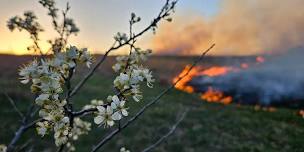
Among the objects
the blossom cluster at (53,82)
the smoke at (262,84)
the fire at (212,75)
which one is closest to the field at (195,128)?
the fire at (212,75)

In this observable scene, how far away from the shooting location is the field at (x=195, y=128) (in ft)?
63.9

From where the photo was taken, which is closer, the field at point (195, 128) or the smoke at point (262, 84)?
the field at point (195, 128)

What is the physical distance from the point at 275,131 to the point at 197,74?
61.5 feet

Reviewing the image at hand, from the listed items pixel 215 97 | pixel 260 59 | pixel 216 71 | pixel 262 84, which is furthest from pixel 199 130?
pixel 260 59

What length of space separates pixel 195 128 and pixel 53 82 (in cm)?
1882

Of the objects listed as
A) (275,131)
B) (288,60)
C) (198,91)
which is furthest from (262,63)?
(275,131)

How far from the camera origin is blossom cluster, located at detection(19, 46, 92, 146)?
10.9ft

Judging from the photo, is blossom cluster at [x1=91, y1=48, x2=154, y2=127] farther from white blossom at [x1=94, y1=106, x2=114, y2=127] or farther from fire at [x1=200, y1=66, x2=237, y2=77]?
fire at [x1=200, y1=66, x2=237, y2=77]

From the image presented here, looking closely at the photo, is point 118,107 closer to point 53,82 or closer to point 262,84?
point 53,82

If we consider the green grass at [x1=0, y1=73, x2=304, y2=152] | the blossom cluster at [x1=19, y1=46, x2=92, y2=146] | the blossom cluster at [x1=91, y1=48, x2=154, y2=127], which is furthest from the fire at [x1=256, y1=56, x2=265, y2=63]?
the blossom cluster at [x1=19, y1=46, x2=92, y2=146]

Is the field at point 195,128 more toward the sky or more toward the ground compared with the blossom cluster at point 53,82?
more toward the ground

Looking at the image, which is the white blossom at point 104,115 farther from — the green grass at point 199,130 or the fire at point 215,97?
the fire at point 215,97

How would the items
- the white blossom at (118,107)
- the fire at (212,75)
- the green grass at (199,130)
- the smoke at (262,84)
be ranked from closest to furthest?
the white blossom at (118,107), the green grass at (199,130), the smoke at (262,84), the fire at (212,75)

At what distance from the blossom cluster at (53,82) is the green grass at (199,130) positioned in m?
15.0
